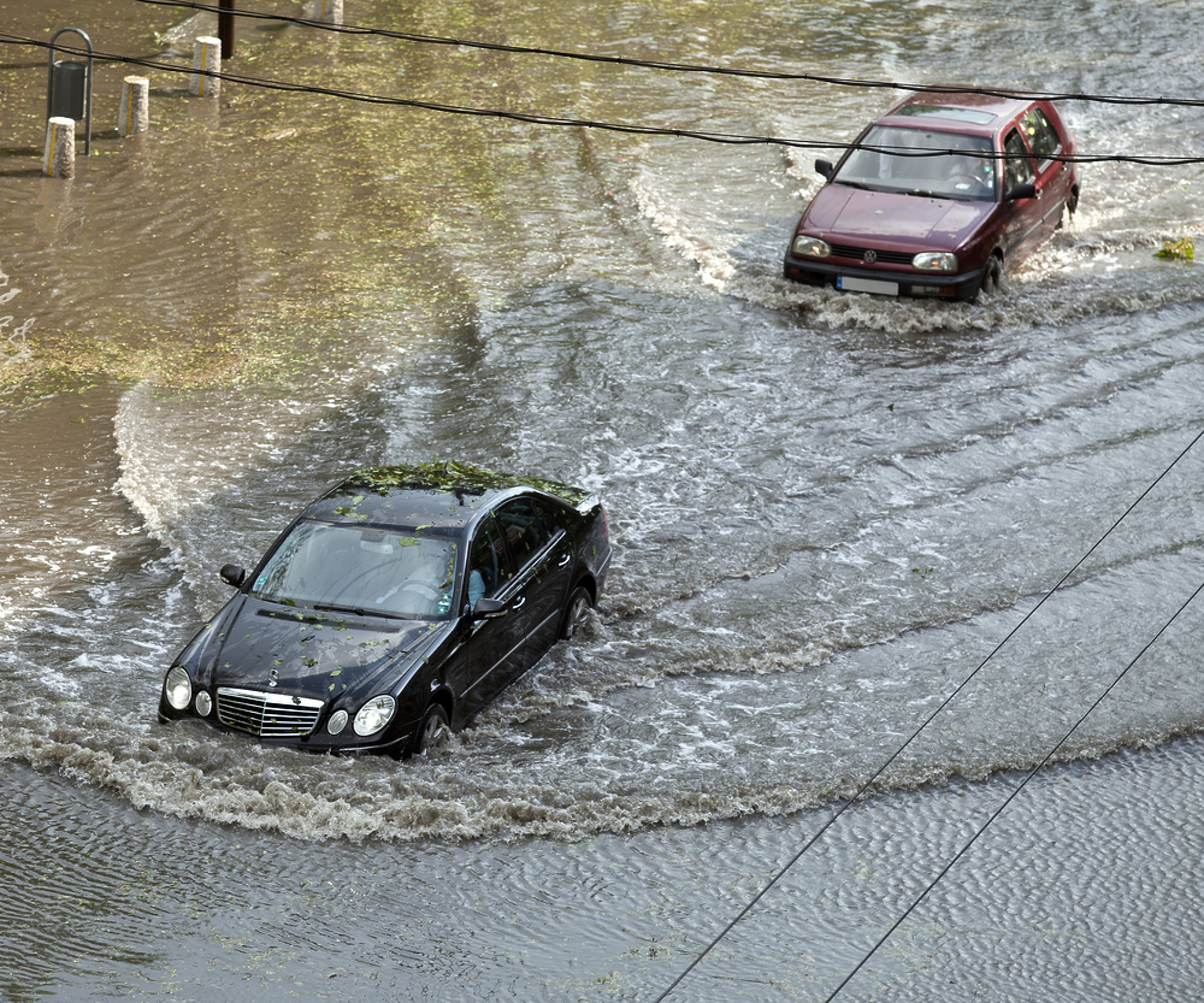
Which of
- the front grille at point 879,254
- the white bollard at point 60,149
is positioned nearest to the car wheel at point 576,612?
the front grille at point 879,254

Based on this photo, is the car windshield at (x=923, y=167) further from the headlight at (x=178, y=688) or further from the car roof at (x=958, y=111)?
the headlight at (x=178, y=688)

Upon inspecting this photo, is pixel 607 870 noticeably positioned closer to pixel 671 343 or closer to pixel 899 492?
pixel 899 492

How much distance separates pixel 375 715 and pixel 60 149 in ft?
44.7

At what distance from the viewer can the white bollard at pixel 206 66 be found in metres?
22.8

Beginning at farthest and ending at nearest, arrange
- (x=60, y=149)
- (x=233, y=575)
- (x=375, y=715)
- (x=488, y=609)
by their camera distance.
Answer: (x=60, y=149) → (x=233, y=575) → (x=488, y=609) → (x=375, y=715)

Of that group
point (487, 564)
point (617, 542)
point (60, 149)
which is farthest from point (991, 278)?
point (60, 149)

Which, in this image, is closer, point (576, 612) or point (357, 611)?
point (357, 611)

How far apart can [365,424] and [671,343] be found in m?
3.91

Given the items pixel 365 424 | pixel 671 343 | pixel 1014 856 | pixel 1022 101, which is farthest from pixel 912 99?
pixel 1014 856

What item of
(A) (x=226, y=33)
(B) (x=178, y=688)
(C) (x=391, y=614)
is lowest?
(B) (x=178, y=688)

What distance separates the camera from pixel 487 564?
957 cm

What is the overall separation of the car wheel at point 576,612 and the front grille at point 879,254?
701cm

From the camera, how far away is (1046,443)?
565 inches

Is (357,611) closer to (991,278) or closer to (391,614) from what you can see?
(391,614)
